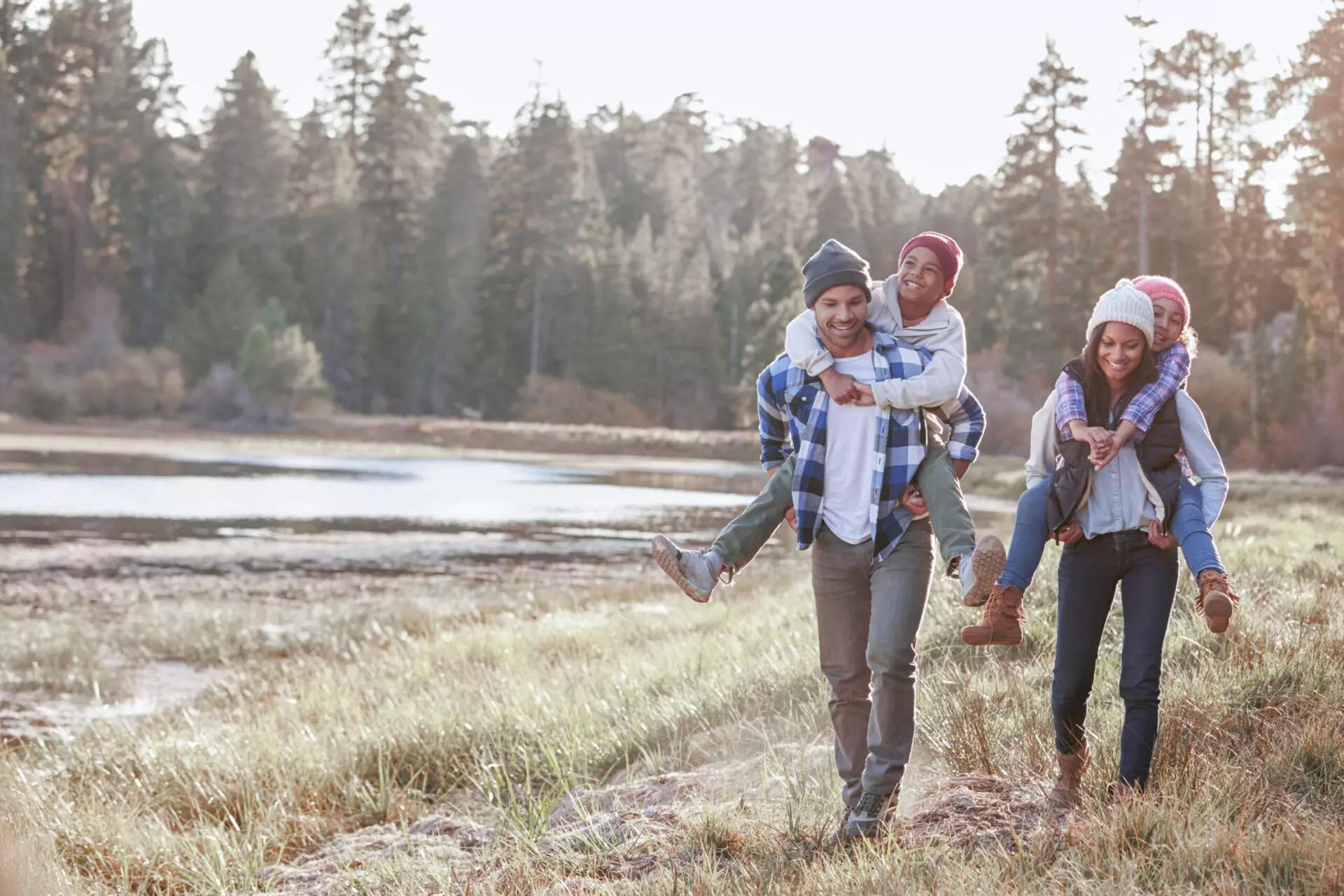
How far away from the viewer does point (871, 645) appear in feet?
13.4

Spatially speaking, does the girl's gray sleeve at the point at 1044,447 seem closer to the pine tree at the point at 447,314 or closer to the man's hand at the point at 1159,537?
the man's hand at the point at 1159,537

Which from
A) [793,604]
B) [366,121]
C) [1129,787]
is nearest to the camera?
[1129,787]

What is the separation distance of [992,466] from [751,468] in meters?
10.7

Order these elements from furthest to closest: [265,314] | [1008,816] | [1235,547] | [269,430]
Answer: [265,314]
[269,430]
[1235,547]
[1008,816]

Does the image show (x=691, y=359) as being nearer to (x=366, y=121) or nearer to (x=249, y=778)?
(x=366, y=121)

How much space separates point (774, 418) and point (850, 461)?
384 millimetres

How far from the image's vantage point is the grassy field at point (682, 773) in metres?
3.64

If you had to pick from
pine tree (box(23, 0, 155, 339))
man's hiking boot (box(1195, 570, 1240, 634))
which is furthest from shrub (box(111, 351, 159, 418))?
man's hiking boot (box(1195, 570, 1240, 634))

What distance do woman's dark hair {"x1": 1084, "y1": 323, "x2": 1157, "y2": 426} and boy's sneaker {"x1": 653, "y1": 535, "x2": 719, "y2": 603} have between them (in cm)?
132

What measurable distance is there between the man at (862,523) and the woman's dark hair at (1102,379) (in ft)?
1.14

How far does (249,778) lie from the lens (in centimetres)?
639

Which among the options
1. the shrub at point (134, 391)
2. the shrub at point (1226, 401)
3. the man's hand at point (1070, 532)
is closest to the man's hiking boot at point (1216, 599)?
the man's hand at point (1070, 532)

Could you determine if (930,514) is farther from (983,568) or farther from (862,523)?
(983,568)

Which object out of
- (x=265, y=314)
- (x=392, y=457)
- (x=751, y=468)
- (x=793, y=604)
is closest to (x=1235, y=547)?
(x=793, y=604)
